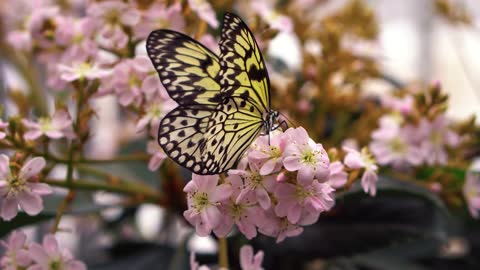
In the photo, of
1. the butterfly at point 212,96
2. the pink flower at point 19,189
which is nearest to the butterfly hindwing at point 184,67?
the butterfly at point 212,96

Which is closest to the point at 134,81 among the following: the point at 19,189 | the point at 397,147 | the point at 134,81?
the point at 134,81

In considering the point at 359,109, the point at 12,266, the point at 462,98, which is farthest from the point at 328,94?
the point at 462,98

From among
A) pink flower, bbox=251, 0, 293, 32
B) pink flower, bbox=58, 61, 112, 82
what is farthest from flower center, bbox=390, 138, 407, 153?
pink flower, bbox=58, 61, 112, 82

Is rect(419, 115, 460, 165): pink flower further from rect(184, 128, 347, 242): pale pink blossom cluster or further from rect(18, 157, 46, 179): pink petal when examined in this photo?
rect(18, 157, 46, 179): pink petal

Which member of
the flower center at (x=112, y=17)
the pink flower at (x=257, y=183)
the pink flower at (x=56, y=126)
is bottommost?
the pink flower at (x=257, y=183)

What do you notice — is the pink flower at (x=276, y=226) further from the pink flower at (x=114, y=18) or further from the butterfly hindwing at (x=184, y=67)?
the pink flower at (x=114, y=18)

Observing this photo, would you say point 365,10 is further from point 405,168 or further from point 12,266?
point 12,266

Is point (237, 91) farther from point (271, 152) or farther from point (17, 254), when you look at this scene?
point (17, 254)
